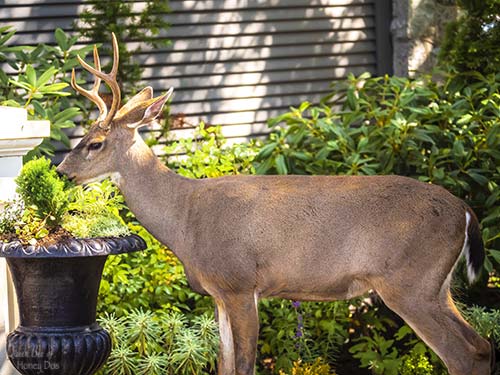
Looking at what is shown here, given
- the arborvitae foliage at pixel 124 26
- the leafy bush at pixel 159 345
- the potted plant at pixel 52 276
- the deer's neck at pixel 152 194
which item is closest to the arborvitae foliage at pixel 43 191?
the potted plant at pixel 52 276

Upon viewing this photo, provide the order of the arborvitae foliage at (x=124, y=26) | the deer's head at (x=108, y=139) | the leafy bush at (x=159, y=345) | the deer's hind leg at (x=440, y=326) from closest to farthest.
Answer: the deer's hind leg at (x=440, y=326) → the deer's head at (x=108, y=139) → the leafy bush at (x=159, y=345) → the arborvitae foliage at (x=124, y=26)

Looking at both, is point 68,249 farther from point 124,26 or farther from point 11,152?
point 124,26

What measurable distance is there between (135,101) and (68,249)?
131 cm

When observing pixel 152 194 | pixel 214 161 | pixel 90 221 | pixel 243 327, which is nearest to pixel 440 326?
pixel 243 327

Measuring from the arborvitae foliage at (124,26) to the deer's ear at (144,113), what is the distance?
119 inches

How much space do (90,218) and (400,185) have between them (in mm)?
1672

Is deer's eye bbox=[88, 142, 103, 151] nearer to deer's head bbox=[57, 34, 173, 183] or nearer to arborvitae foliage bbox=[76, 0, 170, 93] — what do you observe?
deer's head bbox=[57, 34, 173, 183]

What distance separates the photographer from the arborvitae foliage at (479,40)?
8023 mm

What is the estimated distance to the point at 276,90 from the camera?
990 centimetres

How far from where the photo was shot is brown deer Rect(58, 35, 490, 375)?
5539mm

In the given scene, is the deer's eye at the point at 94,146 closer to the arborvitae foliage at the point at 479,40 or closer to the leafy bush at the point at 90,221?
the leafy bush at the point at 90,221

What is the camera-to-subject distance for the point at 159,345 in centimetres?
689

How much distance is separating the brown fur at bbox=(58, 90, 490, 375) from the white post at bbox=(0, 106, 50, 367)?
9.2 inches

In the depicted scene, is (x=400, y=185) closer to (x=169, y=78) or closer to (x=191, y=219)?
(x=191, y=219)
